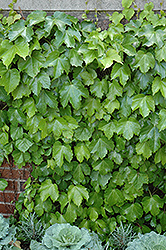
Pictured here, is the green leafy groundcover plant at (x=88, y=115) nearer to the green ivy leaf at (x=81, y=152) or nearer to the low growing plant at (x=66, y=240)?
the green ivy leaf at (x=81, y=152)

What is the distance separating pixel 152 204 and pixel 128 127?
63cm

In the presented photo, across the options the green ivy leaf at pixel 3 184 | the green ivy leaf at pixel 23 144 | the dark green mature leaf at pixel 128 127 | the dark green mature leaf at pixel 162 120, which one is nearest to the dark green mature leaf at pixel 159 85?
the dark green mature leaf at pixel 162 120

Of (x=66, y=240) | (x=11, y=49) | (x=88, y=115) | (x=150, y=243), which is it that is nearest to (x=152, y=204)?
(x=150, y=243)

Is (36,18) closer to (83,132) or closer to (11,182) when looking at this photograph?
(83,132)

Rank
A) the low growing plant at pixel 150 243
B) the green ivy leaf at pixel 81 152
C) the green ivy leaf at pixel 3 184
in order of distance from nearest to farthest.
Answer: the low growing plant at pixel 150 243 < the green ivy leaf at pixel 81 152 < the green ivy leaf at pixel 3 184

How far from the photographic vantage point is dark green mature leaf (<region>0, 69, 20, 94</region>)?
4.89 feet

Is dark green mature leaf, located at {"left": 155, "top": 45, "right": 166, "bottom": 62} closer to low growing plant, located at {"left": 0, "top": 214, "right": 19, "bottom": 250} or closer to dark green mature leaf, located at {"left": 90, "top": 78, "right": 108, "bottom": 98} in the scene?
dark green mature leaf, located at {"left": 90, "top": 78, "right": 108, "bottom": 98}

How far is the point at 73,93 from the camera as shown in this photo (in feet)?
4.88

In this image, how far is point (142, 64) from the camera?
4.74 feet

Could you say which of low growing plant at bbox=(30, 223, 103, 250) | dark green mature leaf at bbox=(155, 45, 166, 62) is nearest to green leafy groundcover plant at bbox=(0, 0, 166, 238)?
dark green mature leaf at bbox=(155, 45, 166, 62)

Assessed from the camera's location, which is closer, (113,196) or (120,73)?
(120,73)

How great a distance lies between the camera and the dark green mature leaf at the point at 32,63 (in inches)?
58.1

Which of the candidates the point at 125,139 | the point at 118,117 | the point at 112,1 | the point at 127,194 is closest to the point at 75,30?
the point at 112,1

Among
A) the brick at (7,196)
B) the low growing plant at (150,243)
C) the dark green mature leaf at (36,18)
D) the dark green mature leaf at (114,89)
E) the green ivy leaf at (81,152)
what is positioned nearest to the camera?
the low growing plant at (150,243)
